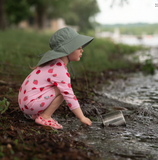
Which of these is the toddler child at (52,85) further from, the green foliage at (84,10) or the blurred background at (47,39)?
the green foliage at (84,10)

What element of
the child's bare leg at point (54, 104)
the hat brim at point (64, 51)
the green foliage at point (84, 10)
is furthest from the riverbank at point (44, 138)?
the green foliage at point (84, 10)

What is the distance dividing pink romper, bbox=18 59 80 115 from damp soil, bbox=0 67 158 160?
0.20 meters

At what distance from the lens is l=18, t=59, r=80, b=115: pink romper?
7.29 feet

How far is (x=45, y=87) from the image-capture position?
2.28 meters

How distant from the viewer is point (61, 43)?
90.7 inches

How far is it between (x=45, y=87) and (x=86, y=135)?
574 millimetres

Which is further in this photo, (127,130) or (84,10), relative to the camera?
(84,10)

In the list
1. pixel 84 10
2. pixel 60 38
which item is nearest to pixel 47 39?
pixel 60 38

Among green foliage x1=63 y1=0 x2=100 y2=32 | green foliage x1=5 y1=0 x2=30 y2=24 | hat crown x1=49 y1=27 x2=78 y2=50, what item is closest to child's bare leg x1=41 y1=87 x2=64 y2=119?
hat crown x1=49 y1=27 x2=78 y2=50

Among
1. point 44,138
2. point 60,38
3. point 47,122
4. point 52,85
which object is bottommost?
point 47,122

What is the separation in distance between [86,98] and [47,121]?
3.35ft

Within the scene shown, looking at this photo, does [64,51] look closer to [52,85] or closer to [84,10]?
[52,85]

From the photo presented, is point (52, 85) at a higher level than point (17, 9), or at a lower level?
higher

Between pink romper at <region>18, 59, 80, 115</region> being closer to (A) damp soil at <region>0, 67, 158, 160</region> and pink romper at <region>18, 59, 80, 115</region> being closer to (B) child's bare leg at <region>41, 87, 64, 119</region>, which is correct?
(B) child's bare leg at <region>41, 87, 64, 119</region>
